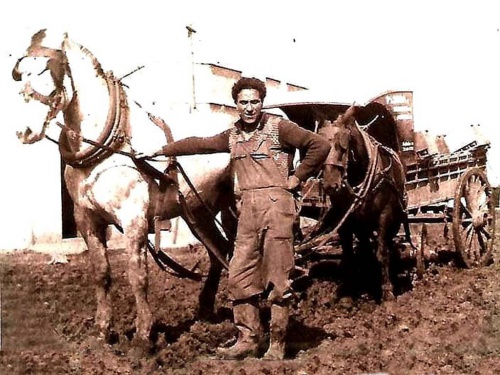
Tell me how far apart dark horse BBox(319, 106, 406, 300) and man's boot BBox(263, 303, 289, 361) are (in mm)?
1320

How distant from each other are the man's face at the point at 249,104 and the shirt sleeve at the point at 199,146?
18 centimetres

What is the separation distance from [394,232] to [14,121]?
10.9ft

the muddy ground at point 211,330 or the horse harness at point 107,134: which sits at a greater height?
the horse harness at point 107,134

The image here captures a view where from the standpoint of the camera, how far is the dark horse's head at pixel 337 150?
187 inches

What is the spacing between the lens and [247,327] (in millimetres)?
3844

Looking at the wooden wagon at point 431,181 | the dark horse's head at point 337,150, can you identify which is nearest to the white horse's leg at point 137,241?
the dark horse's head at point 337,150

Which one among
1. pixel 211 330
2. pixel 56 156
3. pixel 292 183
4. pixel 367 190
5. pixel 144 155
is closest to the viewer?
pixel 292 183

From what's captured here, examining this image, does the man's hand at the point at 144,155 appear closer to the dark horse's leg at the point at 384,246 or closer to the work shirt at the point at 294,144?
the work shirt at the point at 294,144

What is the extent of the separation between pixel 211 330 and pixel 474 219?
3299 mm

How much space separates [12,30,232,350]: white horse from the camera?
400 cm

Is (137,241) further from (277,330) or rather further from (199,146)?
(277,330)

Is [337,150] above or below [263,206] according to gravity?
above

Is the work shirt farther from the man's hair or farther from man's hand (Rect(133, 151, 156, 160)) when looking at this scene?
man's hand (Rect(133, 151, 156, 160))

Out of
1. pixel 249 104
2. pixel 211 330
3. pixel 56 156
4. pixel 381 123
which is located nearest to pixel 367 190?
pixel 381 123
